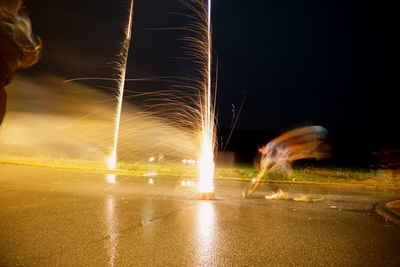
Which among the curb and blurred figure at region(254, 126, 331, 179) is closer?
the curb

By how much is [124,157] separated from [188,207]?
1174 inches

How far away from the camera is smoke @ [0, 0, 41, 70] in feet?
16.6

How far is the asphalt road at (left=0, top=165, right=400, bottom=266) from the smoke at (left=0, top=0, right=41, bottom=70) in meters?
3.09

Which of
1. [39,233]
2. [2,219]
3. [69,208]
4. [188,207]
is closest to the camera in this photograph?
[39,233]

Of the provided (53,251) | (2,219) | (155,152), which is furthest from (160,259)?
(155,152)

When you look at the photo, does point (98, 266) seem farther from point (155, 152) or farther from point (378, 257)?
point (155, 152)

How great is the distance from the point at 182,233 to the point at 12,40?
4.63 metres

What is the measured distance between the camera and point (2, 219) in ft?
18.6

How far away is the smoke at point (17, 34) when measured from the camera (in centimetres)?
506

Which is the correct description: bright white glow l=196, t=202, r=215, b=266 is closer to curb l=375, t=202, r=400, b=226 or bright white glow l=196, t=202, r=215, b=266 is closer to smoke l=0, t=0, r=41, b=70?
curb l=375, t=202, r=400, b=226

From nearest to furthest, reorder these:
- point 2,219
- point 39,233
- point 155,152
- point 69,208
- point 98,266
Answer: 1. point 98,266
2. point 39,233
3. point 2,219
4. point 69,208
5. point 155,152

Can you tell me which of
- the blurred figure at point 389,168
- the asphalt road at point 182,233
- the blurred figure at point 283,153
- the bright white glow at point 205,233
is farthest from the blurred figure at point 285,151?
the bright white glow at point 205,233

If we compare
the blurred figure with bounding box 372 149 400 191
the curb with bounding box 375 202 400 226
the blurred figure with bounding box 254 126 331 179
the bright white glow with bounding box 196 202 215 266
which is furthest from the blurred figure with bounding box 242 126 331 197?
the blurred figure with bounding box 372 149 400 191

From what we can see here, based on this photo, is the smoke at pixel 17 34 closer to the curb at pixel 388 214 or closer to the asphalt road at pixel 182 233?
the asphalt road at pixel 182 233
